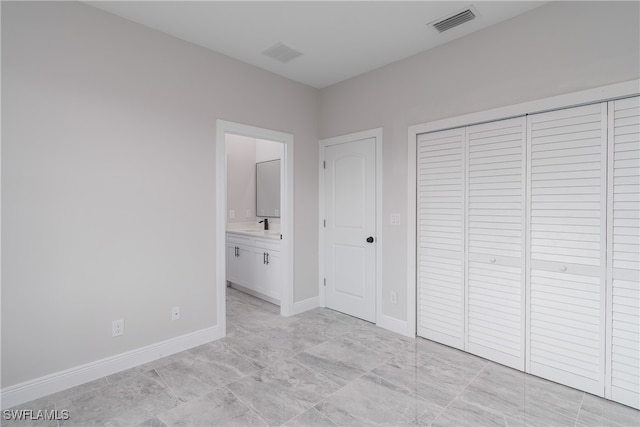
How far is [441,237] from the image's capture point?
294cm

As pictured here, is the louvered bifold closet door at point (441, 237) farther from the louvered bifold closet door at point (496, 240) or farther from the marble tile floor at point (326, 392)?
the marble tile floor at point (326, 392)

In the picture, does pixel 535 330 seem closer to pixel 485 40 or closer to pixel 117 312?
pixel 485 40

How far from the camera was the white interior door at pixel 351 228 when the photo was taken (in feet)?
11.4

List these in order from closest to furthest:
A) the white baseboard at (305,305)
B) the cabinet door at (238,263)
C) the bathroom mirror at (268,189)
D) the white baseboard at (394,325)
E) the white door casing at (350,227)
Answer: the white baseboard at (394,325) → the white door casing at (350,227) → the white baseboard at (305,305) → the cabinet door at (238,263) → the bathroom mirror at (268,189)

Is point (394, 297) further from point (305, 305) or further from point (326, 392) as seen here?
point (326, 392)

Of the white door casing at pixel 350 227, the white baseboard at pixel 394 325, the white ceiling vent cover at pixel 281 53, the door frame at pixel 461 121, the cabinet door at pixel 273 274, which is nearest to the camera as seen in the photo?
the door frame at pixel 461 121

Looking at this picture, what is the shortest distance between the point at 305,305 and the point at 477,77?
2.96 metres

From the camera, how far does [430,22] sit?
254cm

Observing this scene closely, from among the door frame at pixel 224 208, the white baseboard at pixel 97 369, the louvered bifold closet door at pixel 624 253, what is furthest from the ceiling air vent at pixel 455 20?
the white baseboard at pixel 97 369

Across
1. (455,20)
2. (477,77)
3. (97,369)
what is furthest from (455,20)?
(97,369)

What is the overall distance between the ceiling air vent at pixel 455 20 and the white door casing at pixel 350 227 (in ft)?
3.85

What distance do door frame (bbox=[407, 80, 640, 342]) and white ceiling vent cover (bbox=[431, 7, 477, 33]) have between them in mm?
715

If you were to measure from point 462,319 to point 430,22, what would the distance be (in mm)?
2497

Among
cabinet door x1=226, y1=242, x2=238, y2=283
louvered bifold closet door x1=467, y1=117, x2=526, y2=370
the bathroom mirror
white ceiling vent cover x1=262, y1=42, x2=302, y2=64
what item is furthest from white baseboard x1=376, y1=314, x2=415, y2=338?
white ceiling vent cover x1=262, y1=42, x2=302, y2=64
